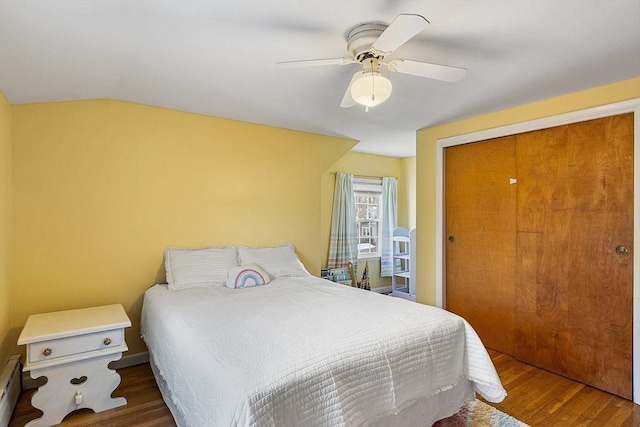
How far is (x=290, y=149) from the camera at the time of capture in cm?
364

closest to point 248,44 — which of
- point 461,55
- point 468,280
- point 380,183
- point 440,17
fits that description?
point 440,17

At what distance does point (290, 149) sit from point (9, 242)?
2419mm

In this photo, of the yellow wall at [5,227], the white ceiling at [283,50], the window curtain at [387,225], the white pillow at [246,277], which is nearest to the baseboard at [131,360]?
the yellow wall at [5,227]

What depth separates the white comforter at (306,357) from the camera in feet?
4.13

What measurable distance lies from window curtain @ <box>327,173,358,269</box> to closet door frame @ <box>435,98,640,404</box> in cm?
142

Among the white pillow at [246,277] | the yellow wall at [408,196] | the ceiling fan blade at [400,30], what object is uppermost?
the ceiling fan blade at [400,30]

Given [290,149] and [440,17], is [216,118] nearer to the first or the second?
[290,149]

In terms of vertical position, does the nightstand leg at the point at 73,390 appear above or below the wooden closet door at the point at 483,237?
below

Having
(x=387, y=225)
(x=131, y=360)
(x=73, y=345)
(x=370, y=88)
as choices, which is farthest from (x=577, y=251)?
(x=131, y=360)

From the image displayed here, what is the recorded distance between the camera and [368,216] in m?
5.11

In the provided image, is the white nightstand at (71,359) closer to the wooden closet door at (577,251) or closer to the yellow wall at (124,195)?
the yellow wall at (124,195)

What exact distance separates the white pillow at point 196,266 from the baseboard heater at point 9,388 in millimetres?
1018

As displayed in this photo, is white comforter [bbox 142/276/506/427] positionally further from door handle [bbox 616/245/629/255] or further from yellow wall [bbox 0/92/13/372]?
door handle [bbox 616/245/629/255]

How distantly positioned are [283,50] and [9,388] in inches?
100
